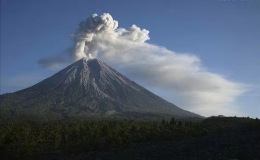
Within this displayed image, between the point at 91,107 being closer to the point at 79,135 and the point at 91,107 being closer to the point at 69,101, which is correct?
the point at 69,101

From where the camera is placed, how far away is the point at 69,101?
197m

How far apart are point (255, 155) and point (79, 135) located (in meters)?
32.3

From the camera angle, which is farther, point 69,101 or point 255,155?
point 69,101

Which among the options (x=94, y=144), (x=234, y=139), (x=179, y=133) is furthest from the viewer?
(x=179, y=133)

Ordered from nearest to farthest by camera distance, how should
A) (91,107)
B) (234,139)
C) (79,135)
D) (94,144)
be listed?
(234,139), (94,144), (79,135), (91,107)

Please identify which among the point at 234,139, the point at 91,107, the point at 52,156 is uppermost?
the point at 91,107

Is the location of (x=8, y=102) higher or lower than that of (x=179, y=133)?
higher

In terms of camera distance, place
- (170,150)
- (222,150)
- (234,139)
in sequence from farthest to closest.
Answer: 1. (234,139)
2. (170,150)
3. (222,150)

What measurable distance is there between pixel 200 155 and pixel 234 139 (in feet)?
26.2

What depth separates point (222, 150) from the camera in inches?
1122

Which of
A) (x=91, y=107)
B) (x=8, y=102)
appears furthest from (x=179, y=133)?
(x=8, y=102)

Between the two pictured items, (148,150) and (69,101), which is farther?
(69,101)

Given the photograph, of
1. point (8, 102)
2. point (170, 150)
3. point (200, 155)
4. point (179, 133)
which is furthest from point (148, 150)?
point (8, 102)

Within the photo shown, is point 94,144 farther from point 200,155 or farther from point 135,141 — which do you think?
point 200,155
